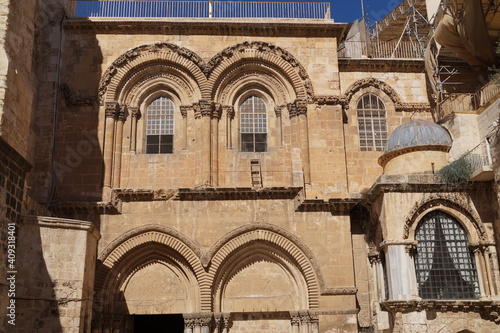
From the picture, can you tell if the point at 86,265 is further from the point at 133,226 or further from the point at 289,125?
the point at 289,125

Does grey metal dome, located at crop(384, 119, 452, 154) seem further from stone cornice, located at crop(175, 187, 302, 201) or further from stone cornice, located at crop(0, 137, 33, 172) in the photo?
stone cornice, located at crop(0, 137, 33, 172)

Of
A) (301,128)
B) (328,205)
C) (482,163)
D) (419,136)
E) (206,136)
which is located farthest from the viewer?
(301,128)

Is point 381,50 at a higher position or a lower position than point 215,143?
higher

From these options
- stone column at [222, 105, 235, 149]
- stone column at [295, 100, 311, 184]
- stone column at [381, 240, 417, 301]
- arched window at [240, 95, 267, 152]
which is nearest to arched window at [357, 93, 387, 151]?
stone column at [295, 100, 311, 184]

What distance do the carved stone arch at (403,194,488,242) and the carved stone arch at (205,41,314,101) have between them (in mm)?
5123

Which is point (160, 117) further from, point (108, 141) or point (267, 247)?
point (267, 247)

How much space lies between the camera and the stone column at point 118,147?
18.4 m

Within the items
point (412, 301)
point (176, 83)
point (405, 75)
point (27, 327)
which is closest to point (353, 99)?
point (405, 75)

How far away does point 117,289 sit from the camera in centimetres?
1753

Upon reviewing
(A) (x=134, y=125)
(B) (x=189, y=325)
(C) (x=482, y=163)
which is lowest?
(B) (x=189, y=325)

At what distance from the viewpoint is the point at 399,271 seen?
622 inches

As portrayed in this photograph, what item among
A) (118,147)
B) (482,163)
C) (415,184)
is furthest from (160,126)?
(482,163)

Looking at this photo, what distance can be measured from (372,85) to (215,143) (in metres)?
5.78

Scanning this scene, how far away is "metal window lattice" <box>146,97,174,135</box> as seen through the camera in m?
19.4
